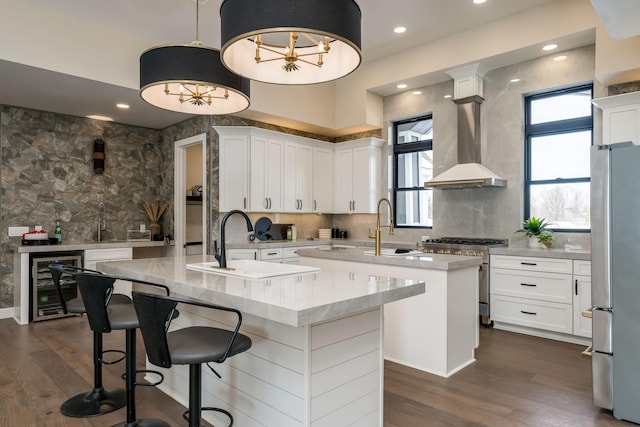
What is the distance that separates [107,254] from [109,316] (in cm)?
339

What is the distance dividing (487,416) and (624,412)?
81cm

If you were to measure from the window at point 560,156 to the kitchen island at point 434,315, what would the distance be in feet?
6.76

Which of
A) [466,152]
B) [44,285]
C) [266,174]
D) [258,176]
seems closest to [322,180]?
[266,174]

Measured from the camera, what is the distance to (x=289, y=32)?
1724mm

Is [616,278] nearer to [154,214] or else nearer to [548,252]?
[548,252]

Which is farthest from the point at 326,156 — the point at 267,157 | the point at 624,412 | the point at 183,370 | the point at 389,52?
the point at 624,412

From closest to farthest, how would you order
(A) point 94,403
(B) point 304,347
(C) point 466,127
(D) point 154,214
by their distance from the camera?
1. (B) point 304,347
2. (A) point 94,403
3. (C) point 466,127
4. (D) point 154,214

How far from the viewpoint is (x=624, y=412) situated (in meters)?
2.44

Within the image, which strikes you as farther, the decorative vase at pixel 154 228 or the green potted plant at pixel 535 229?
the decorative vase at pixel 154 228

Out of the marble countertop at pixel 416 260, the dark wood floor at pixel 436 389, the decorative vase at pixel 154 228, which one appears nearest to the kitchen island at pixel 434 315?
the marble countertop at pixel 416 260

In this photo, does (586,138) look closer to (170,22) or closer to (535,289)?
(535,289)

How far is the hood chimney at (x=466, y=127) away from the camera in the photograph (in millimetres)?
5031

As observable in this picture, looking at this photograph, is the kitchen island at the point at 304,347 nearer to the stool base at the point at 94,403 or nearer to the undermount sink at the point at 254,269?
the undermount sink at the point at 254,269

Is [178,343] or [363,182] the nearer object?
[178,343]
